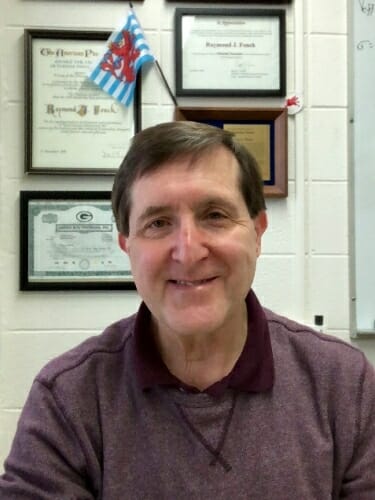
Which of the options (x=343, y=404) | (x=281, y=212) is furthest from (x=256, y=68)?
(x=343, y=404)

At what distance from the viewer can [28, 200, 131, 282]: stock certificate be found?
155 centimetres

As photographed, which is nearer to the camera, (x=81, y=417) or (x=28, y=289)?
(x=81, y=417)

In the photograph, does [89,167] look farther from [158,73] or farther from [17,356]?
[17,356]

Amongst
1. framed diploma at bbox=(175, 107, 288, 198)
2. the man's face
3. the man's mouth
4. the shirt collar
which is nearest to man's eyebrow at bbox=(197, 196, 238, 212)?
the man's face

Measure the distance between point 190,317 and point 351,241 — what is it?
855 millimetres

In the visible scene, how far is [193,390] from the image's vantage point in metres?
0.96

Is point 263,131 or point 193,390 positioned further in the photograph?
point 263,131

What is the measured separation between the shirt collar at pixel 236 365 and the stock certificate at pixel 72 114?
70 cm

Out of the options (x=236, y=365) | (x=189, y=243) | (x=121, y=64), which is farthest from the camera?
(x=121, y=64)

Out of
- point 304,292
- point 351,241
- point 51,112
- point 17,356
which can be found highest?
point 51,112

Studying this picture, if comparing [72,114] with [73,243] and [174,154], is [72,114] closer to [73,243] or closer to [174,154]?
[73,243]

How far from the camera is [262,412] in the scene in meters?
0.95

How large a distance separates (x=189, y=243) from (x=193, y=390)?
28 centimetres

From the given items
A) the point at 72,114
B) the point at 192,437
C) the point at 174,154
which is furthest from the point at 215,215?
the point at 72,114
